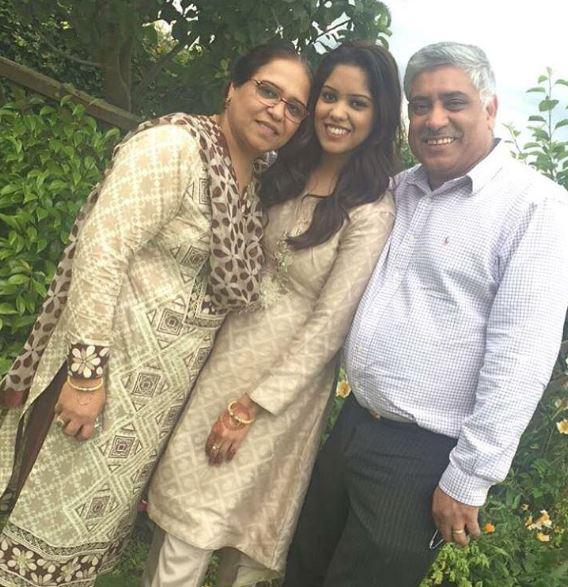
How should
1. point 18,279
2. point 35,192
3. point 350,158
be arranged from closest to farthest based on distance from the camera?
point 350,158 < point 18,279 < point 35,192

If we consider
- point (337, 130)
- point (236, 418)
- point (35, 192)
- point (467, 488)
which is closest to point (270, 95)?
point (337, 130)

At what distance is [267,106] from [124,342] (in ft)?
2.68

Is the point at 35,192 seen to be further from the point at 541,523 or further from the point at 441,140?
the point at 541,523

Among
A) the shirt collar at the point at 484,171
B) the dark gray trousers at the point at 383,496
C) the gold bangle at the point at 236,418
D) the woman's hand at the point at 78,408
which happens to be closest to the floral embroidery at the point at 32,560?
the woman's hand at the point at 78,408

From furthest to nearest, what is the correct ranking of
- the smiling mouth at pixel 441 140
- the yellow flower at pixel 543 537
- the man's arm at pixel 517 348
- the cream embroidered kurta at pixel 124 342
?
the yellow flower at pixel 543 537, the smiling mouth at pixel 441 140, the cream embroidered kurta at pixel 124 342, the man's arm at pixel 517 348

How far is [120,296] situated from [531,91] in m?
2.17

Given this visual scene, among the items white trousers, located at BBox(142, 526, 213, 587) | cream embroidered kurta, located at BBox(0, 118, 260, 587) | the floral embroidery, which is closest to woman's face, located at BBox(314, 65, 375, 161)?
cream embroidered kurta, located at BBox(0, 118, 260, 587)

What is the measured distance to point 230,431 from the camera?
6.83ft

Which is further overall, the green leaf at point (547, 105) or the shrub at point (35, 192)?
the green leaf at point (547, 105)

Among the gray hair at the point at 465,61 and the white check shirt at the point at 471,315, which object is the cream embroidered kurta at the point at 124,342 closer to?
the white check shirt at the point at 471,315

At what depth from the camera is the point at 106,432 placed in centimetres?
201

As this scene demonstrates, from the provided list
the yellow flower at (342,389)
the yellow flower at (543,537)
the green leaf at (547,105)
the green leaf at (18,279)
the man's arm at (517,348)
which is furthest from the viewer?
the green leaf at (547,105)

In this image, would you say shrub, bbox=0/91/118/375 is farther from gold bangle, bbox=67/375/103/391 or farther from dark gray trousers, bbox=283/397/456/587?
dark gray trousers, bbox=283/397/456/587

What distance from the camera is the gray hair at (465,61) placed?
1896 mm
